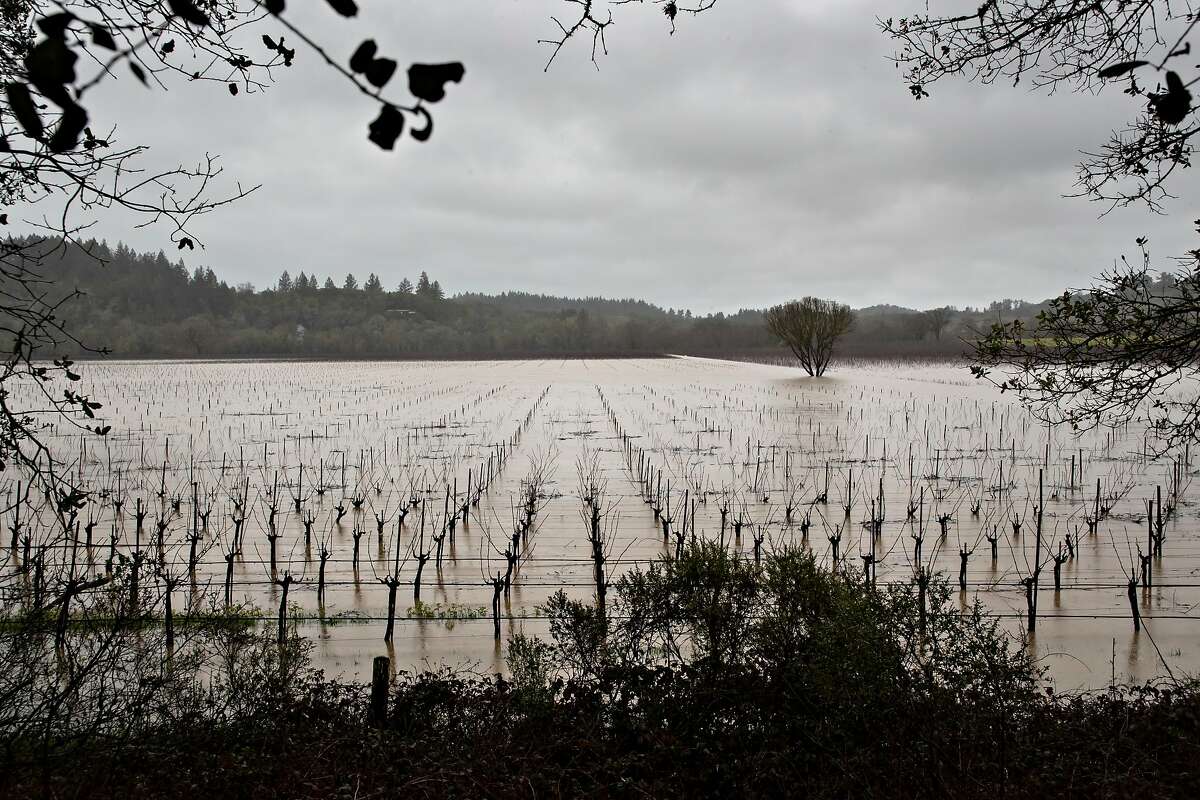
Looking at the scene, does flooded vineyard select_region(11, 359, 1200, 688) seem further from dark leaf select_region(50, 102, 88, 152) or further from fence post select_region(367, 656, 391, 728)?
dark leaf select_region(50, 102, 88, 152)

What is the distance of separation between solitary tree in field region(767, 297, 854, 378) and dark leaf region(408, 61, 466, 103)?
53.3 meters

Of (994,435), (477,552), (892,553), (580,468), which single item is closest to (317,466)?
(580,468)

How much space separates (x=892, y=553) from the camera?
11.8 m

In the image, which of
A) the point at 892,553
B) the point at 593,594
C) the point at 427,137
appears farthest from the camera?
the point at 892,553

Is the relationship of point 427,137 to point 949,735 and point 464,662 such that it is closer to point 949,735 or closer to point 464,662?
point 949,735

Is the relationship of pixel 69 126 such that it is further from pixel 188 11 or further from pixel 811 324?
pixel 811 324

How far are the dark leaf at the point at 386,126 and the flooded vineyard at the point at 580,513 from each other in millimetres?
5462

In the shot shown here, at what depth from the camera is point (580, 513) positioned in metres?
14.3

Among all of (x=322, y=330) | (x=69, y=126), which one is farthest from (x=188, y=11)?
(x=322, y=330)

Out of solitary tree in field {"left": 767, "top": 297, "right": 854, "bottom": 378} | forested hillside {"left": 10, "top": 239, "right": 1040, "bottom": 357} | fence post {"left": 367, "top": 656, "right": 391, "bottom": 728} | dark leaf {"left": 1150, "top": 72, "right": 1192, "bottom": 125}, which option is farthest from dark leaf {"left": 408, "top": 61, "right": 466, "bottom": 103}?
forested hillside {"left": 10, "top": 239, "right": 1040, "bottom": 357}

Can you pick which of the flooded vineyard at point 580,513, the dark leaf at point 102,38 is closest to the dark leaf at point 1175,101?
the dark leaf at point 102,38

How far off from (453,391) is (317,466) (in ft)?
82.6

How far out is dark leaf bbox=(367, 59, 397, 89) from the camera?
1.79 m

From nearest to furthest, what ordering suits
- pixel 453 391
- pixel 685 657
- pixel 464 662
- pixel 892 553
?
pixel 685 657 < pixel 464 662 < pixel 892 553 < pixel 453 391
